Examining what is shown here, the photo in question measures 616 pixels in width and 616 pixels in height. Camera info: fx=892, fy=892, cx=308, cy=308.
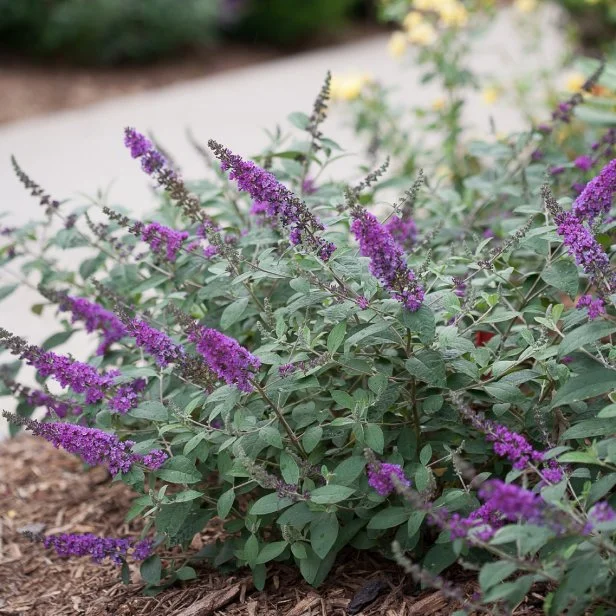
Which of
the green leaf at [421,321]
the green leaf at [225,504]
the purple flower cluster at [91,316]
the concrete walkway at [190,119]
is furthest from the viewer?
the concrete walkway at [190,119]

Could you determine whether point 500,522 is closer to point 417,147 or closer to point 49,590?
point 49,590

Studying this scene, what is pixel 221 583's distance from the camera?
2.69 metres

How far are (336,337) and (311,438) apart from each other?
286 mm

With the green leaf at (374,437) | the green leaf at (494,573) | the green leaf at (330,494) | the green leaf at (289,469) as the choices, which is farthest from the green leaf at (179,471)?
the green leaf at (494,573)

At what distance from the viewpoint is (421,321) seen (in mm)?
2143

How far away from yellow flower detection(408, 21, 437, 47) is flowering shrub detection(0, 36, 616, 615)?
2.82m

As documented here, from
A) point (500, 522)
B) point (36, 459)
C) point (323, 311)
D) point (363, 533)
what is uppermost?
point (323, 311)

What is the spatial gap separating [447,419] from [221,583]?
863mm

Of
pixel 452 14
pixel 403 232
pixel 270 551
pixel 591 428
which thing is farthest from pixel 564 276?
pixel 452 14

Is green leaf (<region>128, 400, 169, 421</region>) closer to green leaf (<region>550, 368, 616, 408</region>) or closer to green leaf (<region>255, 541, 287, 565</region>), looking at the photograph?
green leaf (<region>255, 541, 287, 565</region>)

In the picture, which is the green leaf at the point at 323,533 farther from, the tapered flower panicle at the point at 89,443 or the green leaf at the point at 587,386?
the green leaf at the point at 587,386

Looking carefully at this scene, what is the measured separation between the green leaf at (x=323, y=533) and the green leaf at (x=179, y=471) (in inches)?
13.5

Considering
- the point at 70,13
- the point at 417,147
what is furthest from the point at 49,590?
the point at 70,13

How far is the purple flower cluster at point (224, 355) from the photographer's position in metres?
2.10
